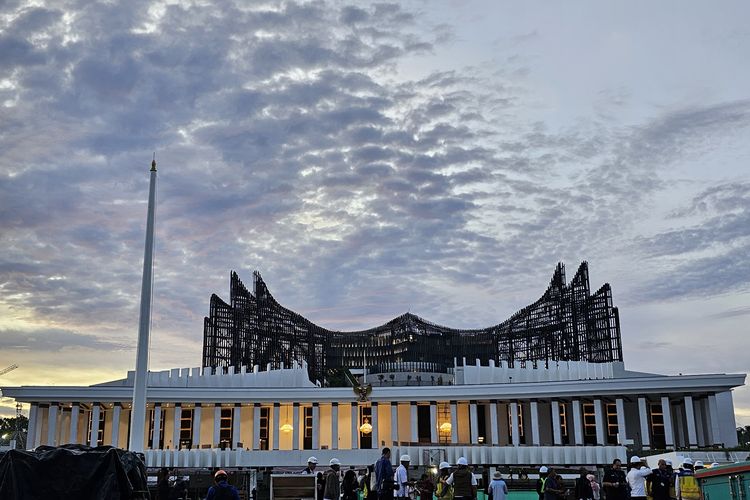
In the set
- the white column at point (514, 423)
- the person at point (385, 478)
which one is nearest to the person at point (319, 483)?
the person at point (385, 478)

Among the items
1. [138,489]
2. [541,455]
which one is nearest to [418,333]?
[541,455]

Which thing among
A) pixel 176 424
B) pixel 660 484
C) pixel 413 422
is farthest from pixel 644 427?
pixel 660 484

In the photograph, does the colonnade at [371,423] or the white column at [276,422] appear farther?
the white column at [276,422]

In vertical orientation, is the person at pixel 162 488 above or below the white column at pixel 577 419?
below

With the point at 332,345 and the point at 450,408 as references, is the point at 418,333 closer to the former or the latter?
the point at 332,345

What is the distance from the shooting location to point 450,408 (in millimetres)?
54531

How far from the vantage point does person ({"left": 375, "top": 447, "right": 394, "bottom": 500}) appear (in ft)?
65.2

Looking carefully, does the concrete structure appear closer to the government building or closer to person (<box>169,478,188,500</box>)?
the government building

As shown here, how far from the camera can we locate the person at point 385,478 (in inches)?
782

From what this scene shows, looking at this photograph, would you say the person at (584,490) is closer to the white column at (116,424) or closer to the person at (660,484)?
the person at (660,484)

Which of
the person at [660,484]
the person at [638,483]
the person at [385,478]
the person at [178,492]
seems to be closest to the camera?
the person at [660,484]

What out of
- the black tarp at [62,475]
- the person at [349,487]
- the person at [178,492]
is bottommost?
the person at [178,492]

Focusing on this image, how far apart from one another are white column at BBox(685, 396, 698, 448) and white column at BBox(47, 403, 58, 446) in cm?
4003

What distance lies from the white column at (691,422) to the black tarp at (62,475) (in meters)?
41.0
